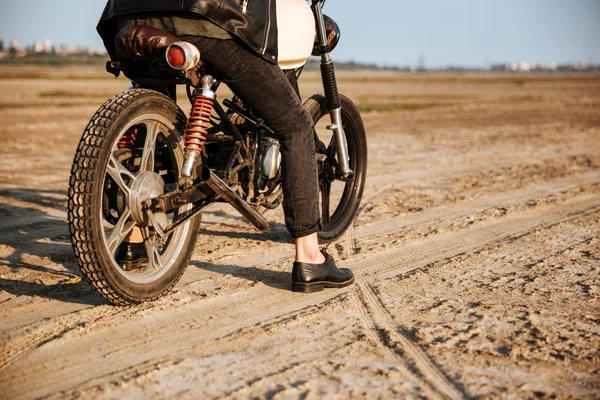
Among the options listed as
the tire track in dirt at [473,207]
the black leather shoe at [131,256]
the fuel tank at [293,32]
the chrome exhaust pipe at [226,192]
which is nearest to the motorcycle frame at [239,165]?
the chrome exhaust pipe at [226,192]

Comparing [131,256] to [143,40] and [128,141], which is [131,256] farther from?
[143,40]

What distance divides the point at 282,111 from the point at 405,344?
1.32 meters

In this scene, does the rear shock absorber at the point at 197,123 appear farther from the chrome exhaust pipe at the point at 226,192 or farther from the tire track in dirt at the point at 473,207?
the tire track in dirt at the point at 473,207

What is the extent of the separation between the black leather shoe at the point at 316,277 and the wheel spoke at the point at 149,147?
3.03ft

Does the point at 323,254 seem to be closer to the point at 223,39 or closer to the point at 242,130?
the point at 242,130

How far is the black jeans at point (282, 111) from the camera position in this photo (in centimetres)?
326

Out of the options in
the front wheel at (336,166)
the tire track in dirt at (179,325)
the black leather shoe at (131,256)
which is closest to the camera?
the tire track in dirt at (179,325)

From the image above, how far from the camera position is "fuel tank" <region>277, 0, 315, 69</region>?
3.64 m

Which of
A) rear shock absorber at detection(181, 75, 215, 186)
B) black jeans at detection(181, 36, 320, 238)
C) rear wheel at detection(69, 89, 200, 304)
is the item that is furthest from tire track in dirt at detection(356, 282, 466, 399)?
rear shock absorber at detection(181, 75, 215, 186)

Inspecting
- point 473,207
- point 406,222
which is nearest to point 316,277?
point 406,222

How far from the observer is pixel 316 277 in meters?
3.63

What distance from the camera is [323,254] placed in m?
3.76

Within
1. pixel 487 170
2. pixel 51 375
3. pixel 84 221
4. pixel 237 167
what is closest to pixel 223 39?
pixel 237 167

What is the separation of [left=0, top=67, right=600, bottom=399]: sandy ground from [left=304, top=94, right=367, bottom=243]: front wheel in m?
0.15
